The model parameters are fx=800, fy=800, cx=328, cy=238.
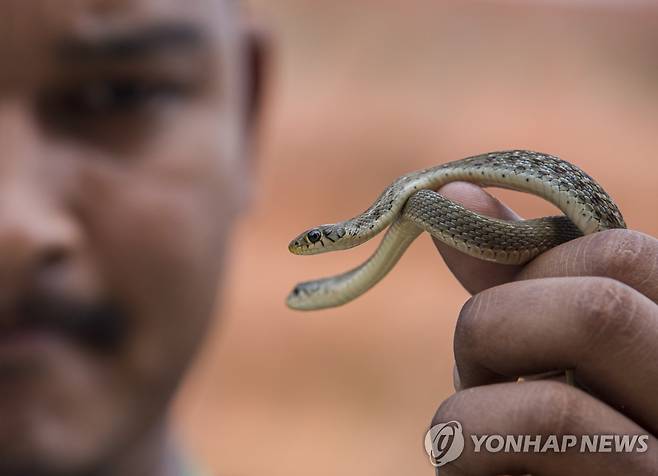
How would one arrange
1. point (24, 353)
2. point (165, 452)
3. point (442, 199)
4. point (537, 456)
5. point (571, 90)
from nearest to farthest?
point (537, 456) < point (442, 199) < point (24, 353) < point (165, 452) < point (571, 90)

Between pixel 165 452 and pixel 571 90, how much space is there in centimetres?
258

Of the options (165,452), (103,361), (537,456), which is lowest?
(165,452)

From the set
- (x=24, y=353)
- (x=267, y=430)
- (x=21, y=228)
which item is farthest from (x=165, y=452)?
(x=267, y=430)

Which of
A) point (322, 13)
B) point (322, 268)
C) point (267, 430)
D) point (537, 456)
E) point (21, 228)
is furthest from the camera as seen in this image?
point (322, 13)

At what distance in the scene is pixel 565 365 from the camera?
0.70 metres

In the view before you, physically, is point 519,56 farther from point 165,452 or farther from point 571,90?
point 165,452

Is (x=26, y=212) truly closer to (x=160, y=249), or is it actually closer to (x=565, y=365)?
(x=160, y=249)

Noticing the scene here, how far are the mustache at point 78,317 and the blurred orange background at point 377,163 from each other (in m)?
0.32

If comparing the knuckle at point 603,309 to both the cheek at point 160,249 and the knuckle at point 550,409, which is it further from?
the cheek at point 160,249

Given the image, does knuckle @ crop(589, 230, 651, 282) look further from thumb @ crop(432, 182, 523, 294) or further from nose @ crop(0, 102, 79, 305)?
nose @ crop(0, 102, 79, 305)

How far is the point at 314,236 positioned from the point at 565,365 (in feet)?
1.61

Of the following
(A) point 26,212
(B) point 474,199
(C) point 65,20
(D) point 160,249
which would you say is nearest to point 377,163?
(D) point 160,249

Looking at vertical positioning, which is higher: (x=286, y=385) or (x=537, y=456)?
(x=537, y=456)

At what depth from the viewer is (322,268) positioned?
6.59 ft
